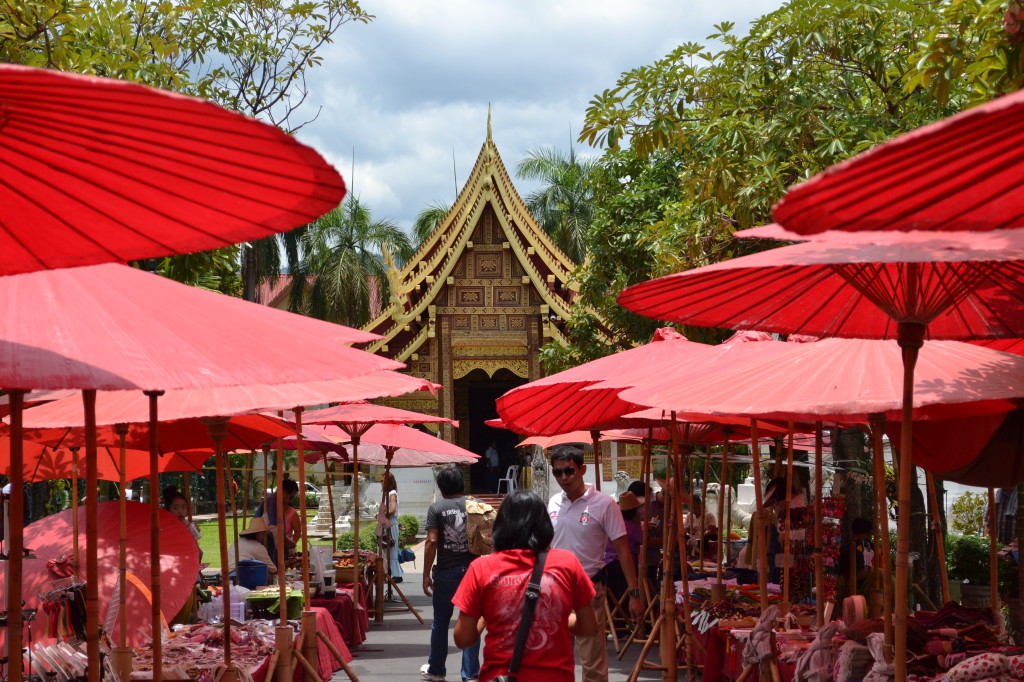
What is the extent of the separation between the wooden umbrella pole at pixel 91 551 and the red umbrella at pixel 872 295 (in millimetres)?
1874

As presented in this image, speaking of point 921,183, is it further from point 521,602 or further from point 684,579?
point 684,579

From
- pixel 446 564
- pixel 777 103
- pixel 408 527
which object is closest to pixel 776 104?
pixel 777 103

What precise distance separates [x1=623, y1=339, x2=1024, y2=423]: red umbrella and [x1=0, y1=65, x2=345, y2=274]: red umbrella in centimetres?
211

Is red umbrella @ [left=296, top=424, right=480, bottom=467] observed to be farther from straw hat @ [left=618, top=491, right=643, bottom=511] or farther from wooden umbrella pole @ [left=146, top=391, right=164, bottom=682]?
wooden umbrella pole @ [left=146, top=391, right=164, bottom=682]

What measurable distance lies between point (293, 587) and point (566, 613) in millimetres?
5269

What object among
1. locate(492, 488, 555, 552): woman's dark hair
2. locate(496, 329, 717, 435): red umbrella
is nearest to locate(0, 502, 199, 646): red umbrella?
locate(496, 329, 717, 435): red umbrella

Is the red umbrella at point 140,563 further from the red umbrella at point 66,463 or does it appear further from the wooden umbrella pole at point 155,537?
the red umbrella at point 66,463

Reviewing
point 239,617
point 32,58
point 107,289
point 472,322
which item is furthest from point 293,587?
point 472,322

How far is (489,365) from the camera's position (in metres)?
27.6

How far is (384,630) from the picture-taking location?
1226 centimetres

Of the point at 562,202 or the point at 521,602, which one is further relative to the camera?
the point at 562,202

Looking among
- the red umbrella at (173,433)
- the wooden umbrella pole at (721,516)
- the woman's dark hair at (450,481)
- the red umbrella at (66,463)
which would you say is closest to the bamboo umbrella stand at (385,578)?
the woman's dark hair at (450,481)

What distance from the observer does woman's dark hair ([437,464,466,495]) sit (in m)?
8.19

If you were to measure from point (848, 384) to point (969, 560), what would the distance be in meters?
8.03
